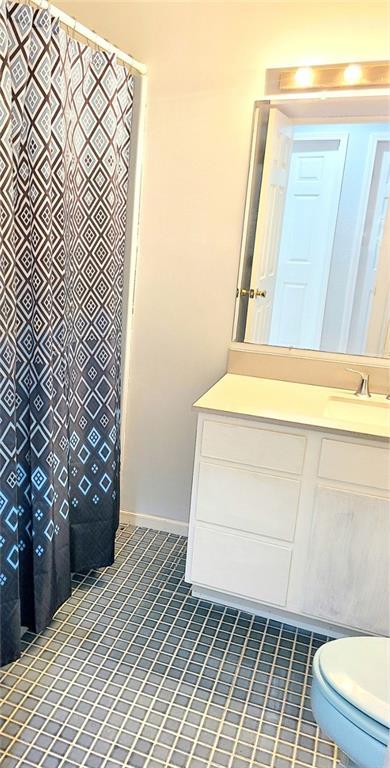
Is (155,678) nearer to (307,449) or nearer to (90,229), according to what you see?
(307,449)

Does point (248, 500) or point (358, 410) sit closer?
point (248, 500)

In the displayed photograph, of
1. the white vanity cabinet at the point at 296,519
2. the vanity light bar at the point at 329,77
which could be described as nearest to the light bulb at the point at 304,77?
the vanity light bar at the point at 329,77

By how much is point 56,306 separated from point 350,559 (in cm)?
127

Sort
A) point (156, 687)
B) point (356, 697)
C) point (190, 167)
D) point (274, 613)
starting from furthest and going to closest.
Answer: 1. point (190, 167)
2. point (274, 613)
3. point (156, 687)
4. point (356, 697)

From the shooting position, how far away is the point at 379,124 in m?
1.97

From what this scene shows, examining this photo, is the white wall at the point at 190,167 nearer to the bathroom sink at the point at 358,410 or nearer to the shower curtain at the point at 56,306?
the shower curtain at the point at 56,306

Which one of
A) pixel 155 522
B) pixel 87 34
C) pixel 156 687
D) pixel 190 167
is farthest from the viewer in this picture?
pixel 155 522

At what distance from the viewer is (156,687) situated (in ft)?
5.52

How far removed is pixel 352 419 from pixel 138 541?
1177 mm

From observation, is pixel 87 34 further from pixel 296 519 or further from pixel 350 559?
pixel 350 559

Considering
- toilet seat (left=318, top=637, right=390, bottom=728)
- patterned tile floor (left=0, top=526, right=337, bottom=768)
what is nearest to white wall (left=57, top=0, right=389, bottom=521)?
patterned tile floor (left=0, top=526, right=337, bottom=768)

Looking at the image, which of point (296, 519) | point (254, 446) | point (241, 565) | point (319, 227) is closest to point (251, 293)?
point (319, 227)

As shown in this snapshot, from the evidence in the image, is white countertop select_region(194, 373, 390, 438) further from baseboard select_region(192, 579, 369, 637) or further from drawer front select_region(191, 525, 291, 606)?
baseboard select_region(192, 579, 369, 637)

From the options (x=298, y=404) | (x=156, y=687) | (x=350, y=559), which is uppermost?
(x=298, y=404)
